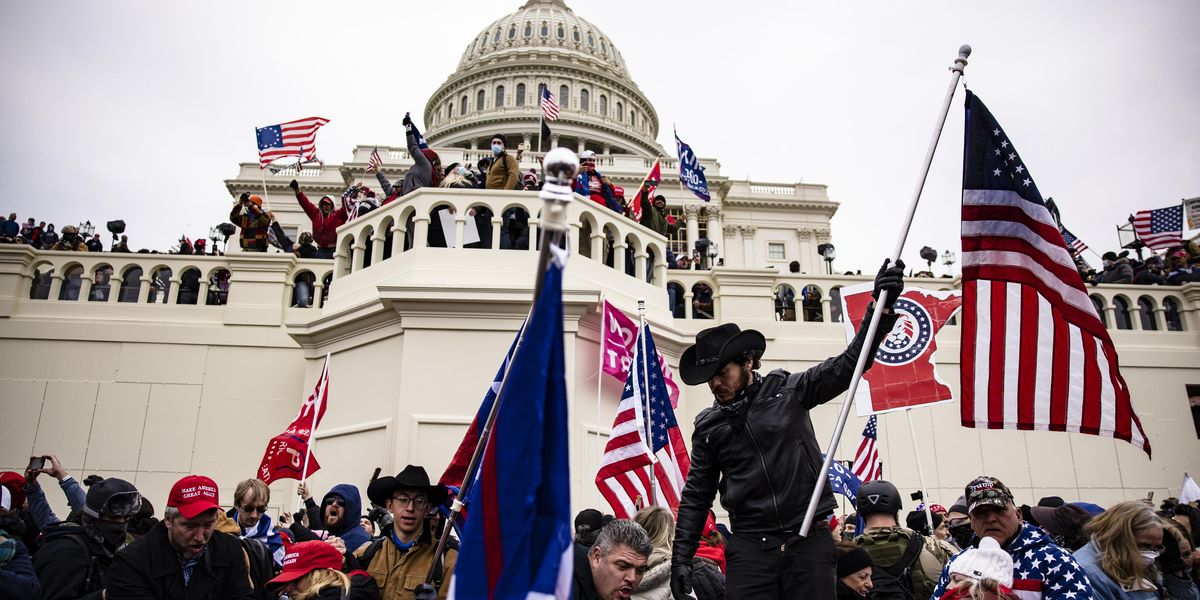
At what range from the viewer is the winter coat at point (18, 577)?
446 cm

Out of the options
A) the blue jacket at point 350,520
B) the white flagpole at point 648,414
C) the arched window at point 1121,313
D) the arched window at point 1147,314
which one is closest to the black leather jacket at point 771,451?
the blue jacket at point 350,520

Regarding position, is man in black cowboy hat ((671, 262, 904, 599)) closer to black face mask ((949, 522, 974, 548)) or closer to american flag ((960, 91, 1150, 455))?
american flag ((960, 91, 1150, 455))

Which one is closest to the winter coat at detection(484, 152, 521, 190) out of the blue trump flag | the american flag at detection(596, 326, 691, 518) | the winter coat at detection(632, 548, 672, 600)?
the american flag at detection(596, 326, 691, 518)

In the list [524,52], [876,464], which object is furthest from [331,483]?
[524,52]

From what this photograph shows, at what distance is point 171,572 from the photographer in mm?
4152

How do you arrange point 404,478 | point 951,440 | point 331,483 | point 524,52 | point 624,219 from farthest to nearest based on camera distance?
point 524,52
point 951,440
point 624,219
point 331,483
point 404,478

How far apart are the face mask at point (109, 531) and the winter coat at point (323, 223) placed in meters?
9.68

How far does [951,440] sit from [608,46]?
8058 cm

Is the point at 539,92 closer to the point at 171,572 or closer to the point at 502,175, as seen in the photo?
the point at 502,175

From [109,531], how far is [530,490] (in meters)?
3.70

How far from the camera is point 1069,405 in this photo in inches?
192

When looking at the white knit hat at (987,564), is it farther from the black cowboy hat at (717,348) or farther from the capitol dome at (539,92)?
the capitol dome at (539,92)

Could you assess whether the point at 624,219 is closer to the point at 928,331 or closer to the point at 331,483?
the point at 928,331

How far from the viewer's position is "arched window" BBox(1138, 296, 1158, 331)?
14.0m
